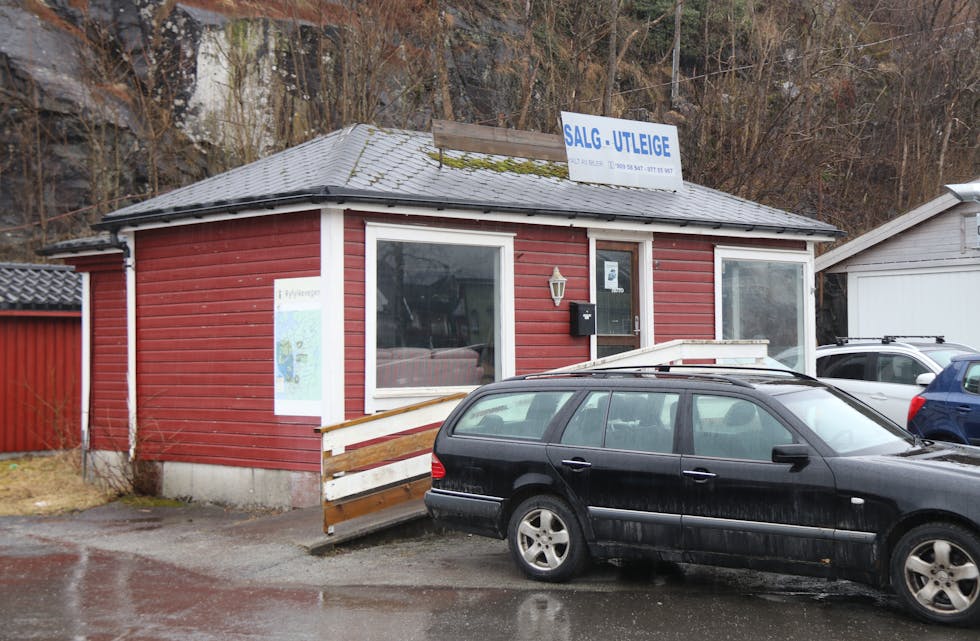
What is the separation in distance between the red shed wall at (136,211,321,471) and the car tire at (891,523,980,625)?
6637mm

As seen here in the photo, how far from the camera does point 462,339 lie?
1257 cm

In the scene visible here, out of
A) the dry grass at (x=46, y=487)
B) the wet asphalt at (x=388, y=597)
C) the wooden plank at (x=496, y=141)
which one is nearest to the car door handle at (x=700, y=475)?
the wet asphalt at (x=388, y=597)

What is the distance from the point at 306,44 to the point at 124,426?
15411 millimetres

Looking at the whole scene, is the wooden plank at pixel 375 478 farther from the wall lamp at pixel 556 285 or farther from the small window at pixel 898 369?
the small window at pixel 898 369

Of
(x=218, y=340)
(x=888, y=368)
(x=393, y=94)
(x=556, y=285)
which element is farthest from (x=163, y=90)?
(x=888, y=368)

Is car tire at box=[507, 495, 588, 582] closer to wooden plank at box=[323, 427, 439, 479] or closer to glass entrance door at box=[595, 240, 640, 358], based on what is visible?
wooden plank at box=[323, 427, 439, 479]

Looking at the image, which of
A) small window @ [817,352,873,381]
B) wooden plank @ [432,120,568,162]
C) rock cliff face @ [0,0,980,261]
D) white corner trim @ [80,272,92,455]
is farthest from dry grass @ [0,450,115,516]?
rock cliff face @ [0,0,980,261]

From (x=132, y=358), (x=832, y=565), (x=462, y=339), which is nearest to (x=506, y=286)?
(x=462, y=339)

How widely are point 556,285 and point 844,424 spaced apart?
6186mm

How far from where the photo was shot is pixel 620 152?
49.5ft

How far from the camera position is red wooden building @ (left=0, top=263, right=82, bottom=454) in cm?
1670

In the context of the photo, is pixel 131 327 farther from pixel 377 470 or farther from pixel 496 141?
pixel 496 141

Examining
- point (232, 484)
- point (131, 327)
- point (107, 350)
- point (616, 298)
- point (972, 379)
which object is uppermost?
point (616, 298)

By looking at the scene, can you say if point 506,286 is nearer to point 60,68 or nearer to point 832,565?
point 832,565
